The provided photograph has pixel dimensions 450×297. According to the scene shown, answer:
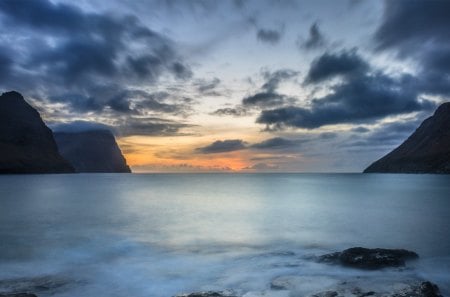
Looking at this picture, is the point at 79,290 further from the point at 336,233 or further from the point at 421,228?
the point at 421,228

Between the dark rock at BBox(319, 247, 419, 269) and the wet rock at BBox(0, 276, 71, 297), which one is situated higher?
the dark rock at BBox(319, 247, 419, 269)

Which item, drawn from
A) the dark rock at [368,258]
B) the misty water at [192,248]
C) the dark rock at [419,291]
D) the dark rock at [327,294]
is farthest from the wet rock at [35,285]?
the dark rock at [419,291]

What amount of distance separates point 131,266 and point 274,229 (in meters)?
16.9

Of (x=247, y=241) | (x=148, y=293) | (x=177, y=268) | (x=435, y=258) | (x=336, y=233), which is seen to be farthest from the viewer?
(x=336, y=233)

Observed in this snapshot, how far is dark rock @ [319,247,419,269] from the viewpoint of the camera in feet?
55.0

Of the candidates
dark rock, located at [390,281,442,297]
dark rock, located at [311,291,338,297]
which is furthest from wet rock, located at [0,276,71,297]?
dark rock, located at [390,281,442,297]

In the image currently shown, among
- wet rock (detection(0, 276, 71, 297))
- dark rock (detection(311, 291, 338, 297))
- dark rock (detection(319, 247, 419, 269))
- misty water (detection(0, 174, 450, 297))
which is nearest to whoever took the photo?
dark rock (detection(311, 291, 338, 297))

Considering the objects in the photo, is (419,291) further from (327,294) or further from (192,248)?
(192,248)

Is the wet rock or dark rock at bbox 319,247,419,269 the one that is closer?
the wet rock

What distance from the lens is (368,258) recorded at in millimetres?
17141

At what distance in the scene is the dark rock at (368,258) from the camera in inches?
660

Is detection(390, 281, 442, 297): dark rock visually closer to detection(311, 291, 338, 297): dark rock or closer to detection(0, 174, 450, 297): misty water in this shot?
detection(311, 291, 338, 297): dark rock

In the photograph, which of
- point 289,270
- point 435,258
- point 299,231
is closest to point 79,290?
point 289,270

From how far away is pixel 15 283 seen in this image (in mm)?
15117
